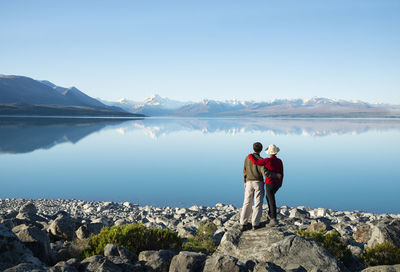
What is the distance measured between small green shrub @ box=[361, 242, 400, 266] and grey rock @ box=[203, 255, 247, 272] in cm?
305

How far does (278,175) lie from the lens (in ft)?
26.0

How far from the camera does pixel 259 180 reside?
8.01m

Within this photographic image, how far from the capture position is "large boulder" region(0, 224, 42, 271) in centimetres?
588

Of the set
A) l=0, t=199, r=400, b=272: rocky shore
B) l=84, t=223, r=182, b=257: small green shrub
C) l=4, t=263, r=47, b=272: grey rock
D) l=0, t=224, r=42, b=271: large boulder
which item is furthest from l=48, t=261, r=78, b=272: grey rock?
l=84, t=223, r=182, b=257: small green shrub

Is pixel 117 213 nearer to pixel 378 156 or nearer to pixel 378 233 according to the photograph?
pixel 378 233

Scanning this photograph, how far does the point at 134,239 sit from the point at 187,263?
6.82 ft

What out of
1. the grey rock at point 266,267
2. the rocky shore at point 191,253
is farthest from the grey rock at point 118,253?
the grey rock at point 266,267

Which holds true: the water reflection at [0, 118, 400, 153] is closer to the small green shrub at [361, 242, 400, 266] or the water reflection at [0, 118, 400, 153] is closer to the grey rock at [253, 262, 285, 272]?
the grey rock at [253, 262, 285, 272]

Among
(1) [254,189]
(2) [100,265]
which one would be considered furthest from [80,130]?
(2) [100,265]

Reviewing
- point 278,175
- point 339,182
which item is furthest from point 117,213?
point 339,182

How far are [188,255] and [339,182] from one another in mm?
18605

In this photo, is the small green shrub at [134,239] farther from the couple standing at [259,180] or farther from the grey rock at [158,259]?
the couple standing at [259,180]

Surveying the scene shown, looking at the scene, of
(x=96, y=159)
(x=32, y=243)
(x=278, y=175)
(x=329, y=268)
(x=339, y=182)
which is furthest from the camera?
(x=96, y=159)

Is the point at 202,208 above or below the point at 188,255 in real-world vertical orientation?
below
